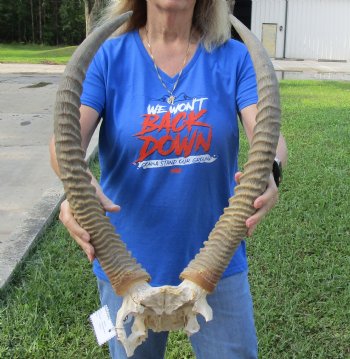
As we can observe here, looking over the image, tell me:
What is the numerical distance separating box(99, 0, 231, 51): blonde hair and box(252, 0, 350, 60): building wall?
33.1m

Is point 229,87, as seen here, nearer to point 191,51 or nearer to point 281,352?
point 191,51

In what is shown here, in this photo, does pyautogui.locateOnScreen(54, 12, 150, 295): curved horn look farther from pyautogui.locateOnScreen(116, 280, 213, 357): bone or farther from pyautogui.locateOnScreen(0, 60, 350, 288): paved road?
pyautogui.locateOnScreen(0, 60, 350, 288): paved road

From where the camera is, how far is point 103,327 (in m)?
1.97

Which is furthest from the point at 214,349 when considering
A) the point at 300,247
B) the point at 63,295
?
the point at 300,247

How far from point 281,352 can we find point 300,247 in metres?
1.45

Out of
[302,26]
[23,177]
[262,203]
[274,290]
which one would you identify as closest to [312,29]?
[302,26]

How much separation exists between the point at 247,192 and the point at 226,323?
0.71 m

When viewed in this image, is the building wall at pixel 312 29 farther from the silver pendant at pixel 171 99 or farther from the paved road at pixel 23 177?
the silver pendant at pixel 171 99

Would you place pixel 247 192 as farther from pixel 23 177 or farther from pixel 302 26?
pixel 302 26

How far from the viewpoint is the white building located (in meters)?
34.0

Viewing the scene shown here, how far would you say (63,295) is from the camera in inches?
159

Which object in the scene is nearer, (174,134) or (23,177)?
(174,134)

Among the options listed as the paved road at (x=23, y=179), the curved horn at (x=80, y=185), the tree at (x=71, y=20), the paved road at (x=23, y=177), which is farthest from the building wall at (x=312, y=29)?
the curved horn at (x=80, y=185)

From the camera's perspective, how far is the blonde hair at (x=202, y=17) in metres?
2.29
